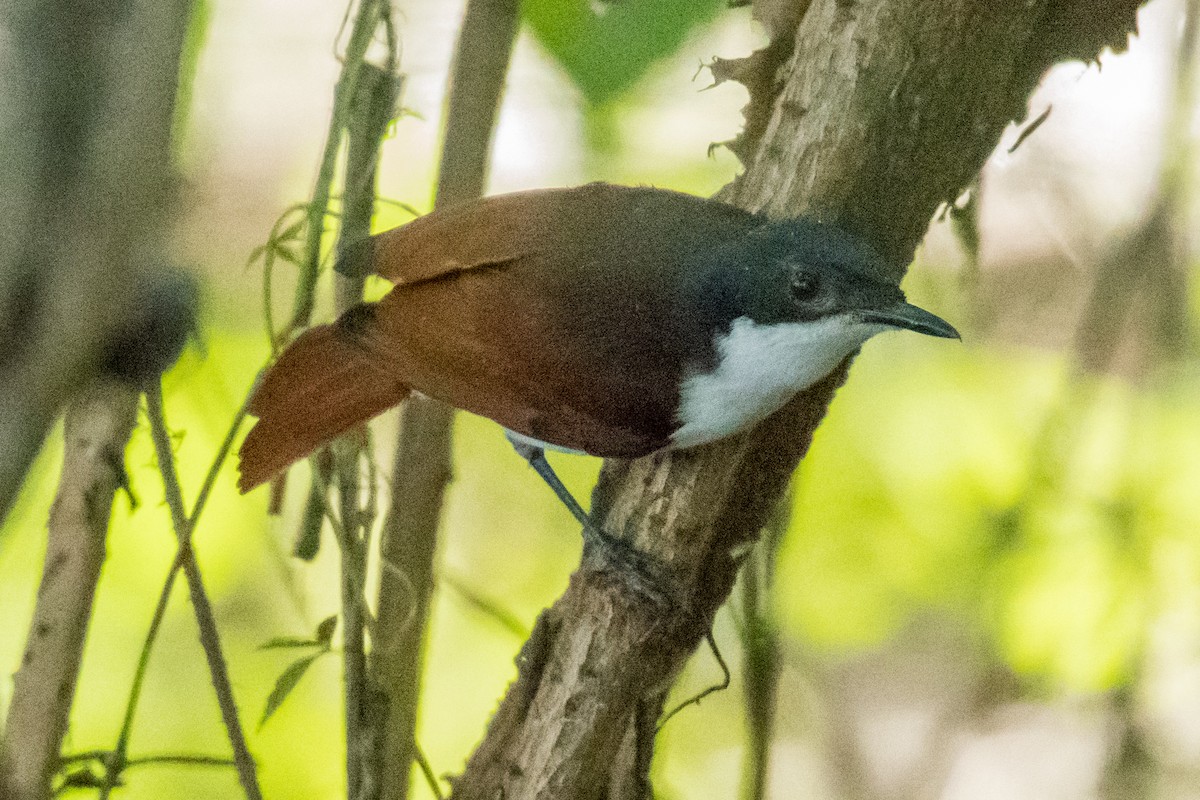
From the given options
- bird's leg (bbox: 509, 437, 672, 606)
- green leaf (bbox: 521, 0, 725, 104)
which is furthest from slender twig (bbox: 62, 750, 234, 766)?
green leaf (bbox: 521, 0, 725, 104)

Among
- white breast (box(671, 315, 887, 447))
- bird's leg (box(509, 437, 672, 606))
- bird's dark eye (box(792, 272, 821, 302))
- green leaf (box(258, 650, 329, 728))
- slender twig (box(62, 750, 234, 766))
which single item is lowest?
slender twig (box(62, 750, 234, 766))

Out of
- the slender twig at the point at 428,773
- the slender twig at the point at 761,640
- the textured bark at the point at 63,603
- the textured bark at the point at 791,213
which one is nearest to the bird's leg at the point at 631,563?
the textured bark at the point at 791,213

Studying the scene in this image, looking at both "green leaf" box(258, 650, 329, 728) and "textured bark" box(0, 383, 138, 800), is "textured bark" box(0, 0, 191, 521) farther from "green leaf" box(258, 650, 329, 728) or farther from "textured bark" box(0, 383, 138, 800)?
"green leaf" box(258, 650, 329, 728)

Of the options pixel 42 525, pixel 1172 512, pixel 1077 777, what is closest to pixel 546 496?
pixel 42 525

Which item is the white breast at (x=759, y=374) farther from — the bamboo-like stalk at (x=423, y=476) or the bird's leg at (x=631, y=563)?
the bamboo-like stalk at (x=423, y=476)

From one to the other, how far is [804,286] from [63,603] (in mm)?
718

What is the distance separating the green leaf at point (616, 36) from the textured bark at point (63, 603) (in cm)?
56

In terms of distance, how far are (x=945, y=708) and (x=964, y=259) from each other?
2.76 ft

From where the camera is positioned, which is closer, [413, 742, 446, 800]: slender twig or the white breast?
the white breast

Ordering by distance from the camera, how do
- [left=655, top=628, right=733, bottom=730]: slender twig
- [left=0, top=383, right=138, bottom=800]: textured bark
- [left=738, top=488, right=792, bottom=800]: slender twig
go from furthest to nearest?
[left=738, top=488, right=792, bottom=800]: slender twig < [left=655, top=628, right=733, bottom=730]: slender twig < [left=0, top=383, right=138, bottom=800]: textured bark

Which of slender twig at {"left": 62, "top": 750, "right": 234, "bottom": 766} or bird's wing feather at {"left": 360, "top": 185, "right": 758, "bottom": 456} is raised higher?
bird's wing feather at {"left": 360, "top": 185, "right": 758, "bottom": 456}

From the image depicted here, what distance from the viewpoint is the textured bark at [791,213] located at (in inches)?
34.4

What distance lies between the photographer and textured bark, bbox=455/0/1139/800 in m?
0.87

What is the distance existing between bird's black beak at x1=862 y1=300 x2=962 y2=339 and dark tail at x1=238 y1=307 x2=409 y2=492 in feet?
1.57
